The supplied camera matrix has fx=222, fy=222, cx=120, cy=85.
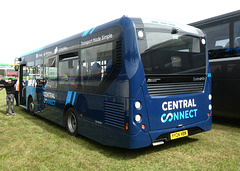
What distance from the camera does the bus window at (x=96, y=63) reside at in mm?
4797

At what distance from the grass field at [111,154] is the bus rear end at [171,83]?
1.40ft

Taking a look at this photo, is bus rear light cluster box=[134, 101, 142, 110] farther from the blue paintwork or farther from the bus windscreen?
the bus windscreen

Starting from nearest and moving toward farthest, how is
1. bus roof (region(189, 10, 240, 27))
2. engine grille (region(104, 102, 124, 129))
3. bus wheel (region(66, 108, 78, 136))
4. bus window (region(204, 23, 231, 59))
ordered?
engine grille (region(104, 102, 124, 129)) → bus wheel (region(66, 108, 78, 136)) → bus roof (region(189, 10, 240, 27)) → bus window (region(204, 23, 231, 59))

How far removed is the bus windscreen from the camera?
4.47 meters

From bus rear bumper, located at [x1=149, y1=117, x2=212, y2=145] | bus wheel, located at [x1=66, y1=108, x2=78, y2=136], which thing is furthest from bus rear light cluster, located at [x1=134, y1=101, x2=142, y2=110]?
bus wheel, located at [x1=66, y1=108, x2=78, y2=136]

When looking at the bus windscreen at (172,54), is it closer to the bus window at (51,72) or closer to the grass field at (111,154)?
the grass field at (111,154)

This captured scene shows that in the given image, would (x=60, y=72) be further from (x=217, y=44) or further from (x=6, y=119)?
(x=217, y=44)

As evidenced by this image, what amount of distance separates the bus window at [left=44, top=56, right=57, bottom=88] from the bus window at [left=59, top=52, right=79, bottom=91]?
1.46 feet

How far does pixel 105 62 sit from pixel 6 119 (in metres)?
6.31

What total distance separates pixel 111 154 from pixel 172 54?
253 centimetres

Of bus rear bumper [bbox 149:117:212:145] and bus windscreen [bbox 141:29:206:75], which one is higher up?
bus windscreen [bbox 141:29:206:75]

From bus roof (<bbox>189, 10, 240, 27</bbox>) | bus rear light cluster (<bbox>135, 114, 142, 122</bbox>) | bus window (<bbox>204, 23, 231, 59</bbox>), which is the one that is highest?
bus roof (<bbox>189, 10, 240, 27</bbox>)

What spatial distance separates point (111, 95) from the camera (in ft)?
15.1

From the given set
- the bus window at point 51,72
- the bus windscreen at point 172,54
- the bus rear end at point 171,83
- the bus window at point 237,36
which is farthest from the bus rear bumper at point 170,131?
the bus window at point 51,72
